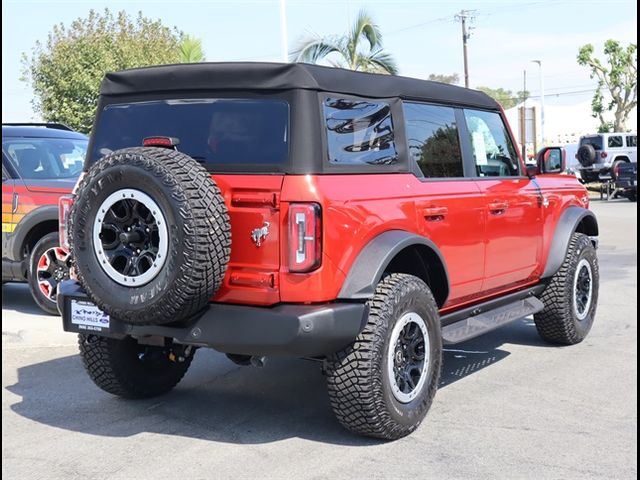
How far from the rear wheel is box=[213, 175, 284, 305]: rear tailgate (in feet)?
→ 14.1

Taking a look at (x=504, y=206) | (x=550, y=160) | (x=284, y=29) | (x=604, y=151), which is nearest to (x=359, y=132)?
(x=504, y=206)

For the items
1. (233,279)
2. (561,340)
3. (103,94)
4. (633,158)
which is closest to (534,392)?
(561,340)

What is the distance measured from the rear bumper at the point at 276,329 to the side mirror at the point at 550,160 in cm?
298

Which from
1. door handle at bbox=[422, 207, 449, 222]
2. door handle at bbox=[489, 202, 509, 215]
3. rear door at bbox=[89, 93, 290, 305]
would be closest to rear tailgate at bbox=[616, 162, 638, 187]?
door handle at bbox=[489, 202, 509, 215]

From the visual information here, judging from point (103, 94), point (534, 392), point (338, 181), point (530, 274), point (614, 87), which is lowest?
point (534, 392)

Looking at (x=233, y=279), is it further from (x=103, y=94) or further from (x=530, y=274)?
(x=530, y=274)

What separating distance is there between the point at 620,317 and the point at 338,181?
4734 mm

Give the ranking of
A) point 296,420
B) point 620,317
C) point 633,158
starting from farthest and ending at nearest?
point 633,158
point 620,317
point 296,420

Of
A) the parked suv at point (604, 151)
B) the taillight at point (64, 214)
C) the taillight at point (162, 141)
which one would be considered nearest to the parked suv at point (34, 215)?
the taillight at point (64, 214)

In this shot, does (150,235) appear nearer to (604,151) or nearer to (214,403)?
(214,403)

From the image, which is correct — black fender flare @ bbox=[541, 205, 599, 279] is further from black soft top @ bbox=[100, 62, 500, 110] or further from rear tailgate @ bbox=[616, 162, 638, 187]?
rear tailgate @ bbox=[616, 162, 638, 187]

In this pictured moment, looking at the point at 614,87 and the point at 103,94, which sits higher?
the point at 614,87

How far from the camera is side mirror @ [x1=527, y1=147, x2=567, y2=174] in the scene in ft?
22.3

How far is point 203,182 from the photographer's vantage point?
13.8 ft
